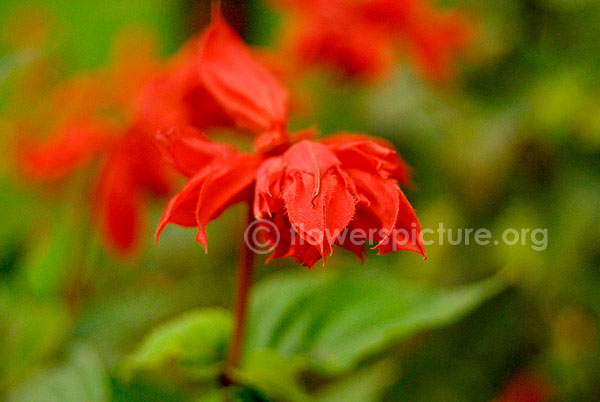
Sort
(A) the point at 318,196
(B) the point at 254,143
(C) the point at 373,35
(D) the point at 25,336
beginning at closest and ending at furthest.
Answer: (A) the point at 318,196 → (B) the point at 254,143 → (D) the point at 25,336 → (C) the point at 373,35

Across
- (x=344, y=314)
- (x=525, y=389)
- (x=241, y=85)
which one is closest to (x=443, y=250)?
(x=525, y=389)

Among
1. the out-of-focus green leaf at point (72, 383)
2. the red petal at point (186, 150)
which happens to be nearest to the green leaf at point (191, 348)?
the out-of-focus green leaf at point (72, 383)

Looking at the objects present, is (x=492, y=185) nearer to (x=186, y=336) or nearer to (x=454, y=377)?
(x=454, y=377)

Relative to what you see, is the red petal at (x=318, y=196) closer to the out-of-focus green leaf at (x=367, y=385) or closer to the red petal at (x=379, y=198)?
the red petal at (x=379, y=198)

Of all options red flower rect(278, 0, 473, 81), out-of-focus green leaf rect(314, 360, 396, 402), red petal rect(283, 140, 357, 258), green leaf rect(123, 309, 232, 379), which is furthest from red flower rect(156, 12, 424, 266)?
red flower rect(278, 0, 473, 81)

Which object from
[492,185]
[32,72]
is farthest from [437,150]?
[32,72]

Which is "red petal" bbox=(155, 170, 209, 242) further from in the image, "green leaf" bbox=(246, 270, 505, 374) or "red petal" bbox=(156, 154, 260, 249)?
"green leaf" bbox=(246, 270, 505, 374)

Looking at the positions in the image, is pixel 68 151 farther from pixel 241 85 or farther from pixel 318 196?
pixel 318 196
